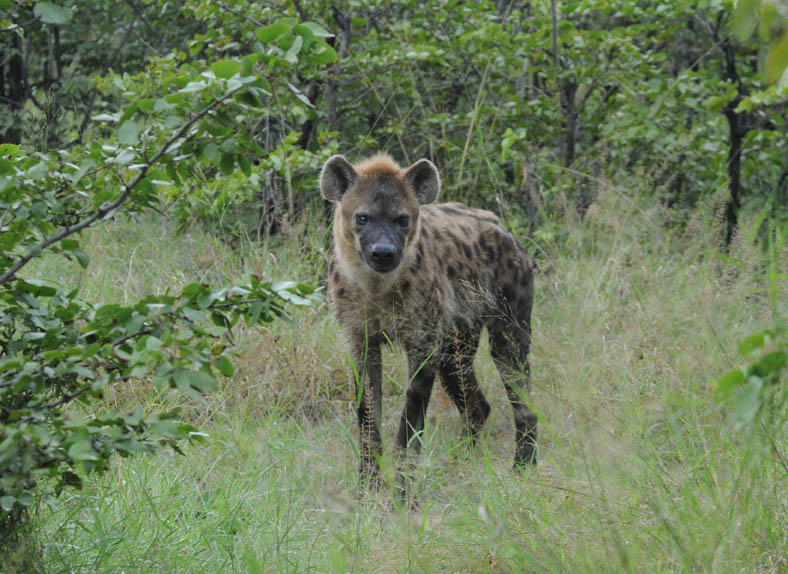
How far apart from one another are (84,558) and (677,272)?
395 cm

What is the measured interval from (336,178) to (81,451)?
2716 mm

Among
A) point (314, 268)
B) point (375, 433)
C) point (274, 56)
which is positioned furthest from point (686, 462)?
point (314, 268)

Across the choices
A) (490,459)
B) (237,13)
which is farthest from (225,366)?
(237,13)

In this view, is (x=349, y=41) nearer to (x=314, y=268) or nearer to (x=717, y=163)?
(x=314, y=268)

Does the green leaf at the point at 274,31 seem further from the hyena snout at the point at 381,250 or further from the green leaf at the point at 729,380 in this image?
the hyena snout at the point at 381,250

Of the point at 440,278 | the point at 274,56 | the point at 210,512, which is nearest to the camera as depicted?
the point at 274,56

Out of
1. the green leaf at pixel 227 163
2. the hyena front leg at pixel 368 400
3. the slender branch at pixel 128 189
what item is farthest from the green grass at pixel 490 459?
the slender branch at pixel 128 189

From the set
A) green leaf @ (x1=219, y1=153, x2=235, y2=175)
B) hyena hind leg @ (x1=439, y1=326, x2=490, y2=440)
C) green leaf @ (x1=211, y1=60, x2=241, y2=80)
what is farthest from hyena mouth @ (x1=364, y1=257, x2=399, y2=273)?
green leaf @ (x1=211, y1=60, x2=241, y2=80)

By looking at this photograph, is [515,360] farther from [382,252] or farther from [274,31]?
[274,31]

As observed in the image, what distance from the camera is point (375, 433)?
13.1 feet

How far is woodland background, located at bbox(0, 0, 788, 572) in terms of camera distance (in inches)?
81.2

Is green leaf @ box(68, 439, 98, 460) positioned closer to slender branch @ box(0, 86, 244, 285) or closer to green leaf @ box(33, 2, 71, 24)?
slender branch @ box(0, 86, 244, 285)

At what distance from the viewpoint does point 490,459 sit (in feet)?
11.1

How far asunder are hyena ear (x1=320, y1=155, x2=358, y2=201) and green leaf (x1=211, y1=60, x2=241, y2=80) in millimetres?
2276
